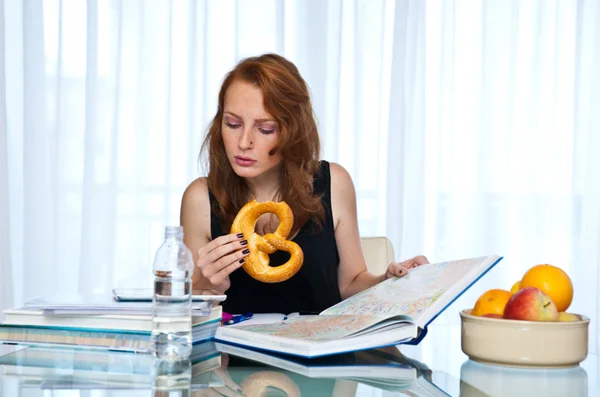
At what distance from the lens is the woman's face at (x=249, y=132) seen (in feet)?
6.56

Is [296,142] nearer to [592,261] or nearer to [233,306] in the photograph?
[233,306]

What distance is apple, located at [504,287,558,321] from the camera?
1.16m

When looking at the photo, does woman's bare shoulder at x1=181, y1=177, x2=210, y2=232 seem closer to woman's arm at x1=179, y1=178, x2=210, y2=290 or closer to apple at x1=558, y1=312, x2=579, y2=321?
woman's arm at x1=179, y1=178, x2=210, y2=290

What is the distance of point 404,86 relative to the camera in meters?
4.10

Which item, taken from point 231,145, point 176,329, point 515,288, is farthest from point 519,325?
point 231,145

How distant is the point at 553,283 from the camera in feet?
4.13

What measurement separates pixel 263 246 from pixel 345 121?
2.27 metres

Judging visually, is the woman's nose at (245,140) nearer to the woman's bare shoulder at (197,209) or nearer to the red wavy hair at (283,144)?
the red wavy hair at (283,144)

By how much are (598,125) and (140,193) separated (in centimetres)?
248

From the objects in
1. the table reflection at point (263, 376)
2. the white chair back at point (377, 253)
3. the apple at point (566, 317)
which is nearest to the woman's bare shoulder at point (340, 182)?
the white chair back at point (377, 253)

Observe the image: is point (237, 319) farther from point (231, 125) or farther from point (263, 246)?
point (231, 125)

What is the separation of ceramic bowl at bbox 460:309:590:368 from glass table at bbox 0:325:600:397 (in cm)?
2

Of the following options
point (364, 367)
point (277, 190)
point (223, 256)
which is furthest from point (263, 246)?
point (364, 367)

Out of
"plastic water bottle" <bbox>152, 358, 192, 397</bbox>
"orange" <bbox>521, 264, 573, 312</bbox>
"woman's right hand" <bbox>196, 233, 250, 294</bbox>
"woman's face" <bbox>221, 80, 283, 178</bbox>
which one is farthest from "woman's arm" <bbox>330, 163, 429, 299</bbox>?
"plastic water bottle" <bbox>152, 358, 192, 397</bbox>
